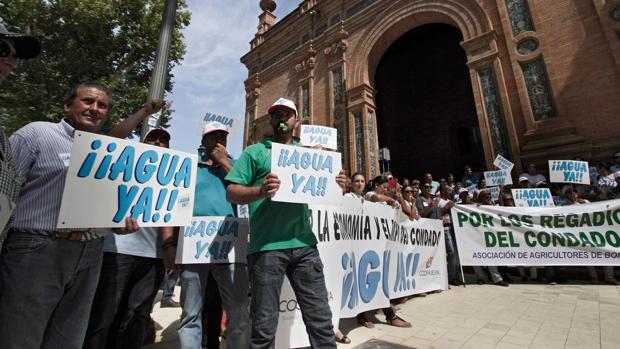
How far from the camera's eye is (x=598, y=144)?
753 centimetres

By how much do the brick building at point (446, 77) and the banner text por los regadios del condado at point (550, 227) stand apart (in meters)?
2.88

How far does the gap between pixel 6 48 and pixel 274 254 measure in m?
1.63

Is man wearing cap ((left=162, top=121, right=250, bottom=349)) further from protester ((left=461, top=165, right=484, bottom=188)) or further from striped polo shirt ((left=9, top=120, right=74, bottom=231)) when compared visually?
protester ((left=461, top=165, right=484, bottom=188))

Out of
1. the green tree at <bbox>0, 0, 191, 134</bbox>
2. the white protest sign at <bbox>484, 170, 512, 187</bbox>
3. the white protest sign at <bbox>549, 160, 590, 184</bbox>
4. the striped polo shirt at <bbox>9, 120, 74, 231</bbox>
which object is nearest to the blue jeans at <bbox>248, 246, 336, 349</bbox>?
the striped polo shirt at <bbox>9, 120, 74, 231</bbox>

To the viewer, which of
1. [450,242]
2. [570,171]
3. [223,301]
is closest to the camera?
[223,301]

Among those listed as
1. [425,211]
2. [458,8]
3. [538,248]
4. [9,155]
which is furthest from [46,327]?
[458,8]

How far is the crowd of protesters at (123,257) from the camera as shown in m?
1.39

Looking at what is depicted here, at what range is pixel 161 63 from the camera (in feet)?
14.8

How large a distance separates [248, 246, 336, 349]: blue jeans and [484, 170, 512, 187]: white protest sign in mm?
7296

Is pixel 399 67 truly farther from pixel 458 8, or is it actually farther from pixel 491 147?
pixel 491 147

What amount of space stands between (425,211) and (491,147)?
4.62 meters

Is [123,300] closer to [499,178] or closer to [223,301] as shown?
[223,301]

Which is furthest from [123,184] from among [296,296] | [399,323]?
[399,323]

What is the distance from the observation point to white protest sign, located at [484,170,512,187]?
7.42 m
